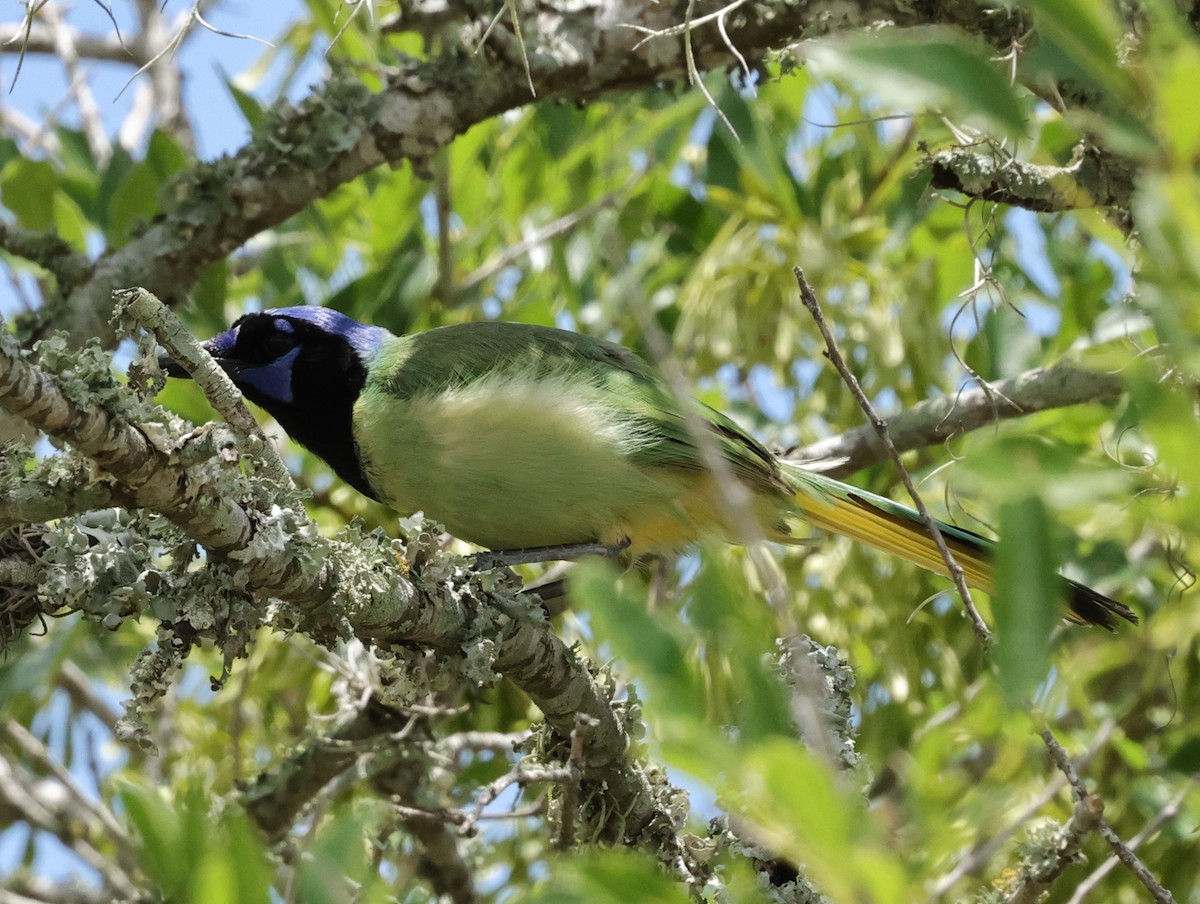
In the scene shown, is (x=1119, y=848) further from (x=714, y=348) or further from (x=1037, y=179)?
(x=714, y=348)

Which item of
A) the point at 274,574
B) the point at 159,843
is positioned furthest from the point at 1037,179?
the point at 159,843


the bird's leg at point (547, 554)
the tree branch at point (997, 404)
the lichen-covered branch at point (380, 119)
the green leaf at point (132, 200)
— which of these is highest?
the green leaf at point (132, 200)

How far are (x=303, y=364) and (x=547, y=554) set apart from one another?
0.86m

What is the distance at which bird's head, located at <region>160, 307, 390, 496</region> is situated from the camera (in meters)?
3.37

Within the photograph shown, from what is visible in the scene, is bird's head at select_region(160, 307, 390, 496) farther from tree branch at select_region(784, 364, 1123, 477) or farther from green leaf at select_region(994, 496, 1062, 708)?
green leaf at select_region(994, 496, 1062, 708)

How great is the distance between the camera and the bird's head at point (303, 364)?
3.37 meters

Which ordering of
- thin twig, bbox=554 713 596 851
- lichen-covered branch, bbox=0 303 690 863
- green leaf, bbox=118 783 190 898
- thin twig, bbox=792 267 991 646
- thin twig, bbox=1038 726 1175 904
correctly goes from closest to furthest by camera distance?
green leaf, bbox=118 783 190 898 → lichen-covered branch, bbox=0 303 690 863 → thin twig, bbox=1038 726 1175 904 → thin twig, bbox=792 267 991 646 → thin twig, bbox=554 713 596 851

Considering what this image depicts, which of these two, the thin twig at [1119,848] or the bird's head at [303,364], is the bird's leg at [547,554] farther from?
the thin twig at [1119,848]

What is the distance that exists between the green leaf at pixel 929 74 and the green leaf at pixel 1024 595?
0.30 metres

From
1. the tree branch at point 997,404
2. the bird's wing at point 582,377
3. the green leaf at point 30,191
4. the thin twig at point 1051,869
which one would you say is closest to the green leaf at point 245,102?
the green leaf at point 30,191

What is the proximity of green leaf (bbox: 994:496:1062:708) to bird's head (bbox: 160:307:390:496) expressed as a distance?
8.18 feet

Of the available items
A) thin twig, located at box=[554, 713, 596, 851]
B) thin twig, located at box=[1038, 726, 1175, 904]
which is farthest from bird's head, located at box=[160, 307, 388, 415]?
thin twig, located at box=[1038, 726, 1175, 904]

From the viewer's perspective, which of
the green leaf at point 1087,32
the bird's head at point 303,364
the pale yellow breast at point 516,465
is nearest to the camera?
the green leaf at point 1087,32

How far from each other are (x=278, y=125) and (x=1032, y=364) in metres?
2.08
